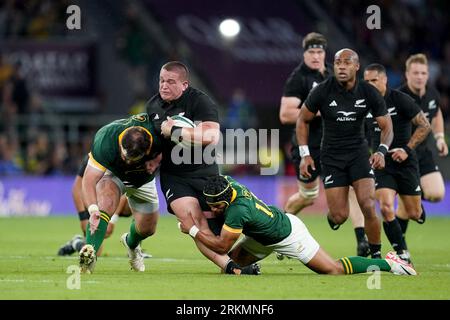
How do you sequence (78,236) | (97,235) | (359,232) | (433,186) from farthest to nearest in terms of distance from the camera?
(433,186)
(78,236)
(359,232)
(97,235)

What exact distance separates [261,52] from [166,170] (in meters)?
17.1

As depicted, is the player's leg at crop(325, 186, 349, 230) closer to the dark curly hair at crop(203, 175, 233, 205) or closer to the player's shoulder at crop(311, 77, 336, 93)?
the player's shoulder at crop(311, 77, 336, 93)

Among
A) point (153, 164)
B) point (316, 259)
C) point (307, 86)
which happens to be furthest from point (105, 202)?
point (307, 86)

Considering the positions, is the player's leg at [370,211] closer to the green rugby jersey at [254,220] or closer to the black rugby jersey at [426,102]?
the green rugby jersey at [254,220]

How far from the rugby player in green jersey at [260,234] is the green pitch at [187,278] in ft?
0.61

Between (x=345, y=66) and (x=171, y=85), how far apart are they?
2091mm

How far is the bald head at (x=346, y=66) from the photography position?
12633 mm

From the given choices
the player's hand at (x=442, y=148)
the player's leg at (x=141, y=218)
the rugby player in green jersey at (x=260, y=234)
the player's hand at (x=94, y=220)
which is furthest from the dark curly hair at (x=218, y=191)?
the player's hand at (x=442, y=148)

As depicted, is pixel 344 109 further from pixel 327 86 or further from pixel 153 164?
pixel 153 164

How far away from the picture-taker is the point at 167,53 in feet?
93.2

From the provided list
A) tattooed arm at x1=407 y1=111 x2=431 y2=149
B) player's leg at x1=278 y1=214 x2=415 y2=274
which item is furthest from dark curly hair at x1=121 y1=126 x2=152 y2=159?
tattooed arm at x1=407 y1=111 x2=431 y2=149

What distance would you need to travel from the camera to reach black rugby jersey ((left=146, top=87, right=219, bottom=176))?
39.1 ft

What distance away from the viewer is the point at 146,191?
1213cm

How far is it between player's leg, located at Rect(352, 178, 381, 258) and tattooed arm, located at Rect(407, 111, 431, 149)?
51.9 inches
